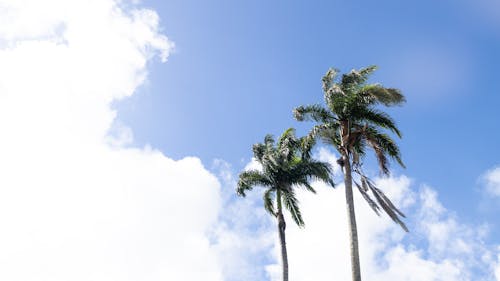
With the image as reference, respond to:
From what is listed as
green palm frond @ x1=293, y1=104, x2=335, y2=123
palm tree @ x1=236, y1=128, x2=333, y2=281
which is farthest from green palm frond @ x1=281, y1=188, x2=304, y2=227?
green palm frond @ x1=293, y1=104, x2=335, y2=123

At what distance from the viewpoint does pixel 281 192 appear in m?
35.1

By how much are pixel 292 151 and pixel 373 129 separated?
11144 millimetres

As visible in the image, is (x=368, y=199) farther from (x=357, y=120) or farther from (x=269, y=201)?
(x=269, y=201)

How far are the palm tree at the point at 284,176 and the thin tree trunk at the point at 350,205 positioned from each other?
9726 mm

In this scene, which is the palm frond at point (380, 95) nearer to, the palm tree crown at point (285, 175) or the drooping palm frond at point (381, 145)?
the drooping palm frond at point (381, 145)

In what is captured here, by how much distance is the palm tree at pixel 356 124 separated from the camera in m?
23.9

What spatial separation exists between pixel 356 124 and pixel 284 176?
11320 millimetres

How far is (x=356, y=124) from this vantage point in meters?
24.8

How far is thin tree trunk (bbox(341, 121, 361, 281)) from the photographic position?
21.0m

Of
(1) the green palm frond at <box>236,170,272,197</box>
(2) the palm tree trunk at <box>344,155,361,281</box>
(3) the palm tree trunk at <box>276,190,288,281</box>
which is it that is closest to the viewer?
(2) the palm tree trunk at <box>344,155,361,281</box>

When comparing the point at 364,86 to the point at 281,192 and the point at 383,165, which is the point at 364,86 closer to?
the point at 383,165

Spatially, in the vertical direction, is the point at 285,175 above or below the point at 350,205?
above

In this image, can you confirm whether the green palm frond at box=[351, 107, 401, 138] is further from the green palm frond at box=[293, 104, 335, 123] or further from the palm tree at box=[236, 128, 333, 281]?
the palm tree at box=[236, 128, 333, 281]

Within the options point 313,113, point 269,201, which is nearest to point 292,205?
point 269,201
